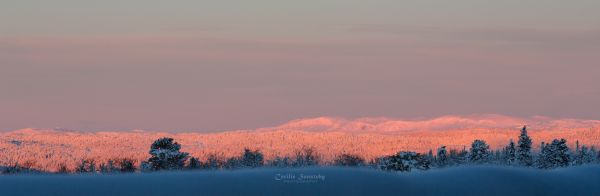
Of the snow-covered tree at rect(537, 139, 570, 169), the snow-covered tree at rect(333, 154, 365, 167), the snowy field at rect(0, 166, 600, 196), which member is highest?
the snow-covered tree at rect(537, 139, 570, 169)

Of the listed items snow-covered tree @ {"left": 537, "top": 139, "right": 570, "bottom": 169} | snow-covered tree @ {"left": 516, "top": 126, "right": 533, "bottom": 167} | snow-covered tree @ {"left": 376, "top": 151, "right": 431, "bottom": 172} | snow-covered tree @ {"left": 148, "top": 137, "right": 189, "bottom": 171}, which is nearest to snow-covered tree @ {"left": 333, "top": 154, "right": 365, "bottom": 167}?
snow-covered tree @ {"left": 376, "top": 151, "right": 431, "bottom": 172}

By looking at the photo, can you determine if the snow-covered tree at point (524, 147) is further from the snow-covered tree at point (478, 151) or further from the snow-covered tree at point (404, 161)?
the snow-covered tree at point (404, 161)

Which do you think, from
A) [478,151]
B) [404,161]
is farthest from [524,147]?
[404,161]

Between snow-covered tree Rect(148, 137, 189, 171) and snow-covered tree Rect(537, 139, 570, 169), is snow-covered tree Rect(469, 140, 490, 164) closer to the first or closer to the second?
snow-covered tree Rect(537, 139, 570, 169)

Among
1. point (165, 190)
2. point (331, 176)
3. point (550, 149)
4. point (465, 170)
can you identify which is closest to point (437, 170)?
point (465, 170)

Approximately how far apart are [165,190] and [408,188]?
4.89 meters

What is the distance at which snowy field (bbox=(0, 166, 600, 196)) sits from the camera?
18.7m

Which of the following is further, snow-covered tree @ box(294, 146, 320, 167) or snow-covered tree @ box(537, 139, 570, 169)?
snow-covered tree @ box(537, 139, 570, 169)

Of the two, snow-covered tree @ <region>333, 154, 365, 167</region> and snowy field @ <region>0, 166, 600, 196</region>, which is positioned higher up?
snow-covered tree @ <region>333, 154, 365, 167</region>

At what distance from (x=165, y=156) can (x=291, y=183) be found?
157 feet

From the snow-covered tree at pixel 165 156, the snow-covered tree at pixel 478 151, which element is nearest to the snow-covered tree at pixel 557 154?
the snow-covered tree at pixel 478 151

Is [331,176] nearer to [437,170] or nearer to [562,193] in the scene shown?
[437,170]

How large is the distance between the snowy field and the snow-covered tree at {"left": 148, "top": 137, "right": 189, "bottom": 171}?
45.8 meters

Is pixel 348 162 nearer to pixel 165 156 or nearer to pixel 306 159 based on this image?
pixel 306 159
